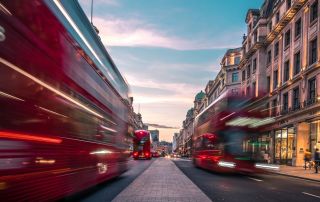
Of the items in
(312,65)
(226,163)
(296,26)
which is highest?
(296,26)

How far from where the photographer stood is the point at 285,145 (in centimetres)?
4350

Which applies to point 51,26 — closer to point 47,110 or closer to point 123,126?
point 47,110

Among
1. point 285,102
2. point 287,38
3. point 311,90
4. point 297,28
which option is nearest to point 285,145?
point 285,102

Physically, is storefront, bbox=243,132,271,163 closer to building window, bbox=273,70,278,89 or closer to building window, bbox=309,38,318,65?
building window, bbox=309,38,318,65

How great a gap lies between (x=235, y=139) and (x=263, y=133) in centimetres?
152

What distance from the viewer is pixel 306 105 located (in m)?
36.6

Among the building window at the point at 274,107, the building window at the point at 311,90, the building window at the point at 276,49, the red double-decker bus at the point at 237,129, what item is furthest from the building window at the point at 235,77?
the red double-decker bus at the point at 237,129

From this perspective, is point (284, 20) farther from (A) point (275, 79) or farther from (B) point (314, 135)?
(B) point (314, 135)

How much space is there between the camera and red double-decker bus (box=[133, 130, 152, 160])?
46906 mm

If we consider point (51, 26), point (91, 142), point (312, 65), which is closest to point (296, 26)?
point (312, 65)

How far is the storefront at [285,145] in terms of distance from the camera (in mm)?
41200

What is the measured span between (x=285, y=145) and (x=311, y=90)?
349 inches

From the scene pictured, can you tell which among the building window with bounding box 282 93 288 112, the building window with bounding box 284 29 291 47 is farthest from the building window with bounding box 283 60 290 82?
the building window with bounding box 284 29 291 47

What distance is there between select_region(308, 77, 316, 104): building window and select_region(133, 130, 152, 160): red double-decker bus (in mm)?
18721
